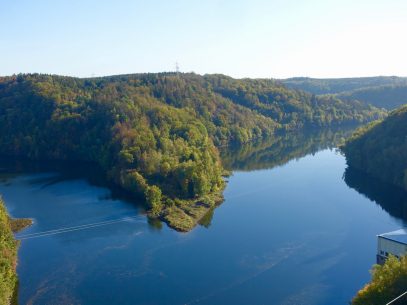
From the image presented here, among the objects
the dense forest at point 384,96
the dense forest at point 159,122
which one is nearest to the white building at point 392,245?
the dense forest at point 159,122

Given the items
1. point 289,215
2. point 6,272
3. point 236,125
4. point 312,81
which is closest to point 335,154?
point 236,125

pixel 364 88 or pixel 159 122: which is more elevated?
pixel 364 88

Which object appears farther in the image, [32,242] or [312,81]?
[312,81]

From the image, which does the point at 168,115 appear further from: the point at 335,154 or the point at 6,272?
the point at 6,272

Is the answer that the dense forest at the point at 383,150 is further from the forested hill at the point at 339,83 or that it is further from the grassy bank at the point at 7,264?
the forested hill at the point at 339,83

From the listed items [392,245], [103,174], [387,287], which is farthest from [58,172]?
[387,287]

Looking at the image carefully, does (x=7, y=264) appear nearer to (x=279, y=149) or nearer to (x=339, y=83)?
(x=279, y=149)
